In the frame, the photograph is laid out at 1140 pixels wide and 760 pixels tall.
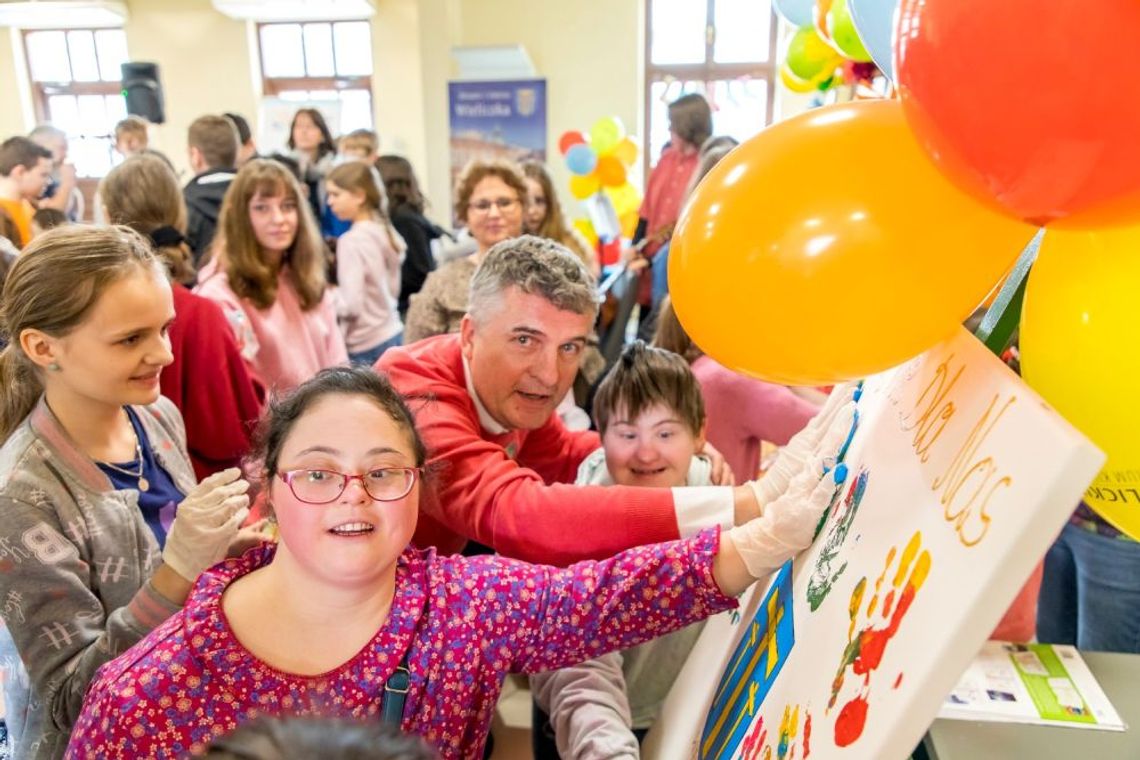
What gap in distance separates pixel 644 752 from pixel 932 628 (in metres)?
0.86

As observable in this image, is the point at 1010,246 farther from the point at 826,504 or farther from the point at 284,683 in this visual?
the point at 284,683

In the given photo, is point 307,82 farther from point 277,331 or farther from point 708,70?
point 277,331

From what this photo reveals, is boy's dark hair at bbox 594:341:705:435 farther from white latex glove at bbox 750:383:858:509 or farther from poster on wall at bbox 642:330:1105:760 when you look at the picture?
poster on wall at bbox 642:330:1105:760

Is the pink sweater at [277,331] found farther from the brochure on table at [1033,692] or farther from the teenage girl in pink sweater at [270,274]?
the brochure on table at [1033,692]

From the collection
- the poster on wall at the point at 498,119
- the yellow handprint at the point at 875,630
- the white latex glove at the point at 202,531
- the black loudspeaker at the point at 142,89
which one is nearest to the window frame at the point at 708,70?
the poster on wall at the point at 498,119

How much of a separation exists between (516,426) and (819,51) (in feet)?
5.84

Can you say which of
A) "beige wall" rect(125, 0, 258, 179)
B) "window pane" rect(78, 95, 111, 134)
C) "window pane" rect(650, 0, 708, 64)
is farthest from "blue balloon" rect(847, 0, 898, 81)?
"window pane" rect(78, 95, 111, 134)

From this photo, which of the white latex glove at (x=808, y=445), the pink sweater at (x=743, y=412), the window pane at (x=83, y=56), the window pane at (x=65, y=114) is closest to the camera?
the white latex glove at (x=808, y=445)

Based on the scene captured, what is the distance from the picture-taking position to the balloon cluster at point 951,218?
0.57 metres

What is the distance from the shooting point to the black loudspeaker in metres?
5.81

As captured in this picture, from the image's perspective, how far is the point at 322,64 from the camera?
8.96 m

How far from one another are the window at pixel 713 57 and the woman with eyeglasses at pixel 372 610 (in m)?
8.22

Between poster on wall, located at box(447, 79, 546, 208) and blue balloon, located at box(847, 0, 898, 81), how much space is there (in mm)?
6858

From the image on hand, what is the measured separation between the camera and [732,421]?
76.9 inches
